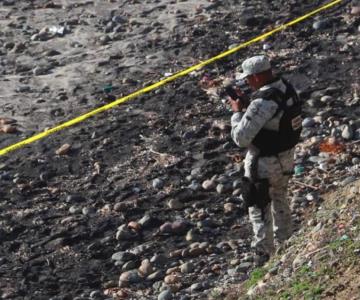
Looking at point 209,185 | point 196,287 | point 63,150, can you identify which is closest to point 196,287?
point 196,287

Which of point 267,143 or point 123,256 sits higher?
point 267,143

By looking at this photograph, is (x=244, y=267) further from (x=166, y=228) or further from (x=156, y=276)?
(x=166, y=228)

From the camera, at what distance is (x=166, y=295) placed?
8.13m

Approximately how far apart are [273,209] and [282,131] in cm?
72

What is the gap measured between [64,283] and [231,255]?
1430 millimetres

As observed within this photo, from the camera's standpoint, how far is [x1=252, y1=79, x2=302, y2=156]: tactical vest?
7609 millimetres

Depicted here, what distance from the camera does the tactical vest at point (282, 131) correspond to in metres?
7.61

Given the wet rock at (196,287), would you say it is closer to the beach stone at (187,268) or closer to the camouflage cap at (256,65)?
the beach stone at (187,268)

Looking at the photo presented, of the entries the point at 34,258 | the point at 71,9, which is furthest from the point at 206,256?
the point at 71,9

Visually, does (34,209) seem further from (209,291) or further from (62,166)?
(209,291)

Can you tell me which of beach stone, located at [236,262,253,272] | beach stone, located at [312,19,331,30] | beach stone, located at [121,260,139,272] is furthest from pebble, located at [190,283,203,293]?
beach stone, located at [312,19,331,30]

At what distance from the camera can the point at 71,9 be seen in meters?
15.6

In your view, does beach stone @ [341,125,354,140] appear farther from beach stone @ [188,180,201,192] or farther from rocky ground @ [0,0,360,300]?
beach stone @ [188,180,201,192]

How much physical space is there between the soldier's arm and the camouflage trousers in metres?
0.32
